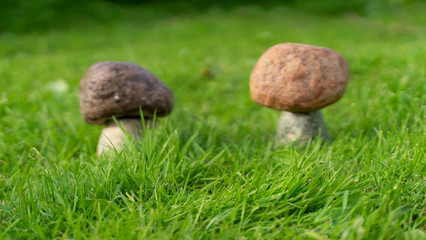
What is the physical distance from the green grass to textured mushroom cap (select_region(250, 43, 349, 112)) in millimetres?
369

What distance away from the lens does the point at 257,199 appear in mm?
1895

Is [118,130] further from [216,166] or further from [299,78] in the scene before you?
[299,78]

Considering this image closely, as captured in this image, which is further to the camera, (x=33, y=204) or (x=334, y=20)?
(x=334, y=20)

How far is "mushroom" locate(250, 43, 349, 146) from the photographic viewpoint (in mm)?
2625

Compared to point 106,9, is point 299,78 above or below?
above

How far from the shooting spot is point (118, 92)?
266 centimetres

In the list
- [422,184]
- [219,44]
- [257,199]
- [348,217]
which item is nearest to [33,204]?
[257,199]

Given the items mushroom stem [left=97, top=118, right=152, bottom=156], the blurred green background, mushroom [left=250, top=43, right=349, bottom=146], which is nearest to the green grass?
mushroom stem [left=97, top=118, right=152, bottom=156]

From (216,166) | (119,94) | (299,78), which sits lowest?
(216,166)

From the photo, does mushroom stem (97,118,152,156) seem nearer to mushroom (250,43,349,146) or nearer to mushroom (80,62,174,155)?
mushroom (80,62,174,155)

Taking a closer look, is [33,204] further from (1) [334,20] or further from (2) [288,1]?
(2) [288,1]

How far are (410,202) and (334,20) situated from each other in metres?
12.9

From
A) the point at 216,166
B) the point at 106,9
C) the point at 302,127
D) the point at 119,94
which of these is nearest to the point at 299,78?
the point at 302,127

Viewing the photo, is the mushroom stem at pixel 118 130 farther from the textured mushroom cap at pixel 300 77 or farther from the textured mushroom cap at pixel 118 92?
the textured mushroom cap at pixel 300 77
